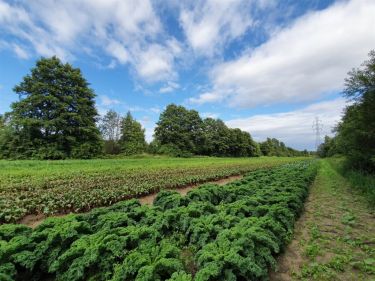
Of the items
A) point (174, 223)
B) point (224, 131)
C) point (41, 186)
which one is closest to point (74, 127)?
point (41, 186)

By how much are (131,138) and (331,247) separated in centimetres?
4462

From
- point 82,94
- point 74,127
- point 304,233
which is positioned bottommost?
point 304,233

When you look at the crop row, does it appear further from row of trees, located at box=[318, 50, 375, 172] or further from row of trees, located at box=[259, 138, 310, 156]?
row of trees, located at box=[259, 138, 310, 156]

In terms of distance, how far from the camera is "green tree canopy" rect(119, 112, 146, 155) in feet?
149

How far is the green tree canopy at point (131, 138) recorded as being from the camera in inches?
1786

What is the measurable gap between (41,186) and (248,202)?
29.2 feet

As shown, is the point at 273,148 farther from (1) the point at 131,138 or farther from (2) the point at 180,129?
(1) the point at 131,138

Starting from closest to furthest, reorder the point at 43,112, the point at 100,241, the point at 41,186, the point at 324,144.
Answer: the point at 100,241
the point at 41,186
the point at 43,112
the point at 324,144

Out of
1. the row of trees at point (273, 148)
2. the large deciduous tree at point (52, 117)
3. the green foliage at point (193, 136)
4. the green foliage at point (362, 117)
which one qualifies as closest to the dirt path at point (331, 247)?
the green foliage at point (362, 117)

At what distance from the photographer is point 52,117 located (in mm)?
31281

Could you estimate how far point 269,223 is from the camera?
4.41 m

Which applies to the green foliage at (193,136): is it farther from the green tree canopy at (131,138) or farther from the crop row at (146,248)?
the crop row at (146,248)

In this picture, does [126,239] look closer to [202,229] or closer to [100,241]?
[100,241]

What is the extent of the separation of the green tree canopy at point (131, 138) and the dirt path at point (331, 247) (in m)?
40.7
